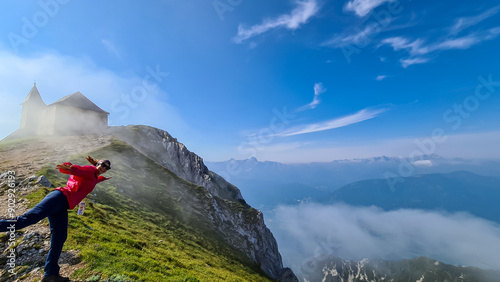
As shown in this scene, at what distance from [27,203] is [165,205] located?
25000mm

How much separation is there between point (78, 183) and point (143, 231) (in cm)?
1953

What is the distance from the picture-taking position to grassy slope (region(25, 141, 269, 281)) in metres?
11.8

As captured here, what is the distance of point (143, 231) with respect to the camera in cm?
2384

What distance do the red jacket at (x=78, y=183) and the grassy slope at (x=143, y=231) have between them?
423 cm

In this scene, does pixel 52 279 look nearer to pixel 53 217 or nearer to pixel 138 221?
pixel 53 217

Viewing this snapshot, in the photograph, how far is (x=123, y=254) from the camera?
12.8 metres

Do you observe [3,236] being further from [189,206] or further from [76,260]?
[189,206]

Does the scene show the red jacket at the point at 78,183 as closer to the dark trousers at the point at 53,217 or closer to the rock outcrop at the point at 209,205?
the dark trousers at the point at 53,217

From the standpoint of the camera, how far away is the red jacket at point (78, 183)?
295 inches

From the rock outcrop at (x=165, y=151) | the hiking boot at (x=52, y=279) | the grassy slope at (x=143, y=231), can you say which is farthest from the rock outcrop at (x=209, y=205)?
the hiking boot at (x=52, y=279)

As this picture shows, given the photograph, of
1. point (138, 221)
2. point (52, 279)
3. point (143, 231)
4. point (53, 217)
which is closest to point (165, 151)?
point (138, 221)

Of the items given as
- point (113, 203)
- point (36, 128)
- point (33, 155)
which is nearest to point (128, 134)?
point (36, 128)

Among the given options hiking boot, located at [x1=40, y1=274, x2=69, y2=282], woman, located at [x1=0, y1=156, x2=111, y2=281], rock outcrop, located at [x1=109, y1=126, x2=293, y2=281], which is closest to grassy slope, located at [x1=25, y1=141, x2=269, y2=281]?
hiking boot, located at [x1=40, y1=274, x2=69, y2=282]

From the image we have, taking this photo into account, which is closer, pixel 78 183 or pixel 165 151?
pixel 78 183
